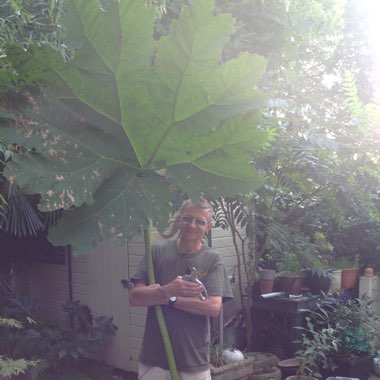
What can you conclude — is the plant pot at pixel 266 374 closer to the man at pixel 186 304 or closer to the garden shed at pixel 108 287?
the garden shed at pixel 108 287

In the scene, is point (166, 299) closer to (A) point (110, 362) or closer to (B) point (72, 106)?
(B) point (72, 106)

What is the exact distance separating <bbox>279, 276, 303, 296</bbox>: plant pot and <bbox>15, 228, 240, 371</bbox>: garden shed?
0.75 m

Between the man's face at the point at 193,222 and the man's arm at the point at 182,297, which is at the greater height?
the man's face at the point at 193,222

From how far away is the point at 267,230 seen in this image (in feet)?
14.5

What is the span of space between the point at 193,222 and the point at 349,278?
184 inches

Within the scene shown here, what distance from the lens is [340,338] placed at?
5223 mm

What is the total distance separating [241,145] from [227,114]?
10 cm

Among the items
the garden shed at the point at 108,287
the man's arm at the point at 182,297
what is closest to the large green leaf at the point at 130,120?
the man's arm at the point at 182,297

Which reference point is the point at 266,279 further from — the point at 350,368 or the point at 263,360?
the point at 350,368

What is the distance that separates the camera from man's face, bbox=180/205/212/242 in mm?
2643

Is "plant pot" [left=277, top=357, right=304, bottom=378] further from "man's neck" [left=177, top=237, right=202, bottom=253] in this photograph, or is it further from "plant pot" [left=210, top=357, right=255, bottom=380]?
"man's neck" [left=177, top=237, right=202, bottom=253]

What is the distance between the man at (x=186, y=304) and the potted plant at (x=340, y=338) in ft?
8.09

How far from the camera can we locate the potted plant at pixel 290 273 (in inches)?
231

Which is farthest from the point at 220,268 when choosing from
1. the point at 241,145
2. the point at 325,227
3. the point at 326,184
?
the point at 325,227
